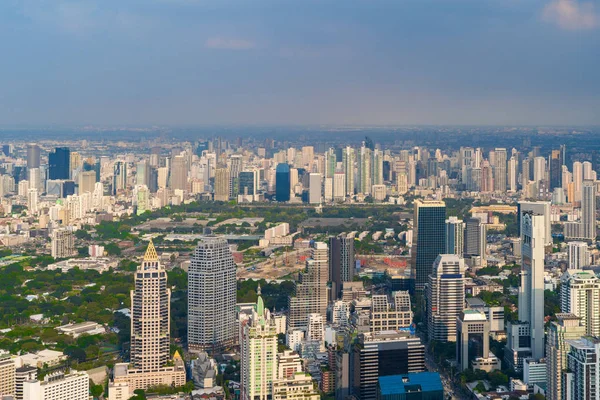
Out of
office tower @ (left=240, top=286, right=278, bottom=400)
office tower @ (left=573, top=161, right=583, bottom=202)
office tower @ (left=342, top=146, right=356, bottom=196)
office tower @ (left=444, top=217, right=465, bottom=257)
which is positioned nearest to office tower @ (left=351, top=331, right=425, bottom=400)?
office tower @ (left=240, top=286, right=278, bottom=400)

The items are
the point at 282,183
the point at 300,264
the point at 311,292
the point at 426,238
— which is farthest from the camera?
the point at 282,183

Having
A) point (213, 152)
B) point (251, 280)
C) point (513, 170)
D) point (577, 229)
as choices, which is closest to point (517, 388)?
point (251, 280)

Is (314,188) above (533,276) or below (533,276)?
above

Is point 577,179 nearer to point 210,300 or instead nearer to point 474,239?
→ point 474,239

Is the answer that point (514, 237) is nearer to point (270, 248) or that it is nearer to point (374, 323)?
point (270, 248)

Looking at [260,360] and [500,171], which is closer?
[260,360]

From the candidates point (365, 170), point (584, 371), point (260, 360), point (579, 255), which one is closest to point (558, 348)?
point (584, 371)

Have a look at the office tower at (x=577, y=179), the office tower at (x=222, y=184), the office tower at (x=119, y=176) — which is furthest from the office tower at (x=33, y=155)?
the office tower at (x=577, y=179)

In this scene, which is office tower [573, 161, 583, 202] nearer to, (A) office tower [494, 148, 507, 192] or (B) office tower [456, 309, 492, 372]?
(A) office tower [494, 148, 507, 192]
